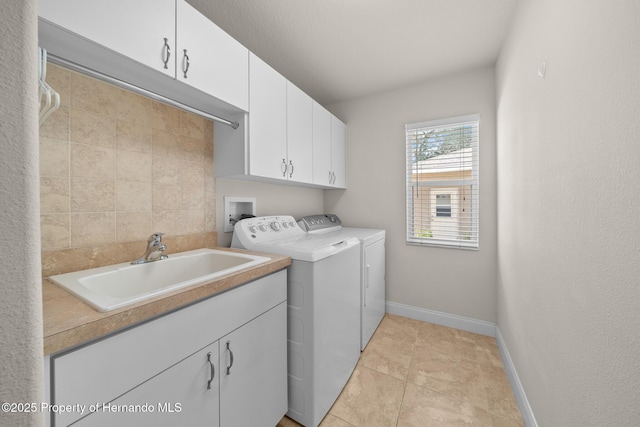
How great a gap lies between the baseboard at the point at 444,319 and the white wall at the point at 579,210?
90 cm

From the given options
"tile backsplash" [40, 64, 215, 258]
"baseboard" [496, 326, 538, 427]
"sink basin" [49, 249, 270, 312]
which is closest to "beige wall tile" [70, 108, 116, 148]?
"tile backsplash" [40, 64, 215, 258]

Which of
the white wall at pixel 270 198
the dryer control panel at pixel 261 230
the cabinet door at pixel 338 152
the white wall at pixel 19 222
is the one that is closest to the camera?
the white wall at pixel 19 222

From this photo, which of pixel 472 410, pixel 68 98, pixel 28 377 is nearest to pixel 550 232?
pixel 472 410

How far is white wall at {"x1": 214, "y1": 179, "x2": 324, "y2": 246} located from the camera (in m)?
1.73

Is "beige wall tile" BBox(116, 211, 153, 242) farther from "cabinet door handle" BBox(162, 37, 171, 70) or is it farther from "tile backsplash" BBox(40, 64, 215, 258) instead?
"cabinet door handle" BBox(162, 37, 171, 70)

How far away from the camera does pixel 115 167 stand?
3.93 ft

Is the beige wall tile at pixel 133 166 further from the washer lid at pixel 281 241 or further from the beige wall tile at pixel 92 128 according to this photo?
the washer lid at pixel 281 241

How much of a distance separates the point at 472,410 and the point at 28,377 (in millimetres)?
1969

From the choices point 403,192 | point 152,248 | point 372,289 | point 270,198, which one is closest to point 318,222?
point 270,198

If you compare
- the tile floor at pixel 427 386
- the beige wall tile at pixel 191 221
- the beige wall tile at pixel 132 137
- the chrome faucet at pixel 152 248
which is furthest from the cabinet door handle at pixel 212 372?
the beige wall tile at pixel 132 137

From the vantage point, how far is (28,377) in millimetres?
315

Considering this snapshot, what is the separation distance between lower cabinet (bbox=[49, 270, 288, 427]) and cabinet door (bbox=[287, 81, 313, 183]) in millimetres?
953

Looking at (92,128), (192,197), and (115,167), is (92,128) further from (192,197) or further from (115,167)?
(192,197)

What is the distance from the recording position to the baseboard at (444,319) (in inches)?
89.0
